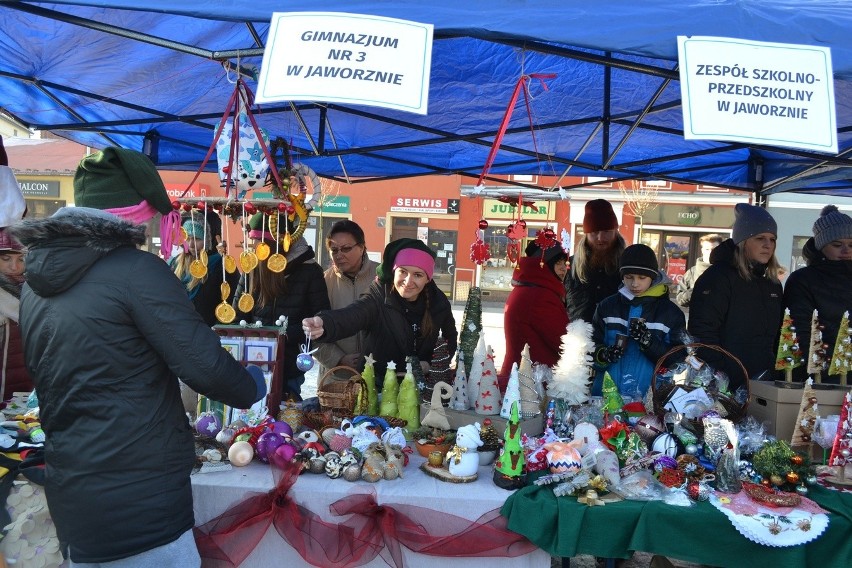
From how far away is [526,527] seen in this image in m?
1.89

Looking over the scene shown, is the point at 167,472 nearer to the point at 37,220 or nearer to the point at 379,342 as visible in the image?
the point at 37,220

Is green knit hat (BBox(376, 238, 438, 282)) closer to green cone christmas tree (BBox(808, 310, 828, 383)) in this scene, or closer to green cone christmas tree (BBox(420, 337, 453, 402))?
green cone christmas tree (BBox(420, 337, 453, 402))

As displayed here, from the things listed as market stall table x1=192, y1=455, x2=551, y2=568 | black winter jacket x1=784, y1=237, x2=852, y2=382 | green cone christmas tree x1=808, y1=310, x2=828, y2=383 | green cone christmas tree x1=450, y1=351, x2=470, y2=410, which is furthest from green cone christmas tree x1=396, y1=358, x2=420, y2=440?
black winter jacket x1=784, y1=237, x2=852, y2=382

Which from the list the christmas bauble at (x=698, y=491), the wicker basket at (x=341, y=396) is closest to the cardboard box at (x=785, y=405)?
the christmas bauble at (x=698, y=491)

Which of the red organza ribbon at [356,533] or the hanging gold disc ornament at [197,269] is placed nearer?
the red organza ribbon at [356,533]

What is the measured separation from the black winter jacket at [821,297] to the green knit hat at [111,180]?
3.16 metres

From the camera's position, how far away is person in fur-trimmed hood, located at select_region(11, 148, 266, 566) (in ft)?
4.72

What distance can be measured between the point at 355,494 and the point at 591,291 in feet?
8.75

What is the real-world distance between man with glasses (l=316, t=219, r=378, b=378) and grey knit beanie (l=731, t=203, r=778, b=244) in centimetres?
209

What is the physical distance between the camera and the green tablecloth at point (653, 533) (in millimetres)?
1868

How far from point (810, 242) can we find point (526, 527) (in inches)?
110

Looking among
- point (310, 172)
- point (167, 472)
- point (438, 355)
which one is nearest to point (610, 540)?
point (438, 355)

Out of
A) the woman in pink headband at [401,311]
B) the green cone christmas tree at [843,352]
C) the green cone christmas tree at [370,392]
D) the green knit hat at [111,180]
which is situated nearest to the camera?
the green knit hat at [111,180]

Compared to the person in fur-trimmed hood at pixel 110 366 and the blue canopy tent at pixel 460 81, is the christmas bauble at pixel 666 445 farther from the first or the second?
the person in fur-trimmed hood at pixel 110 366
